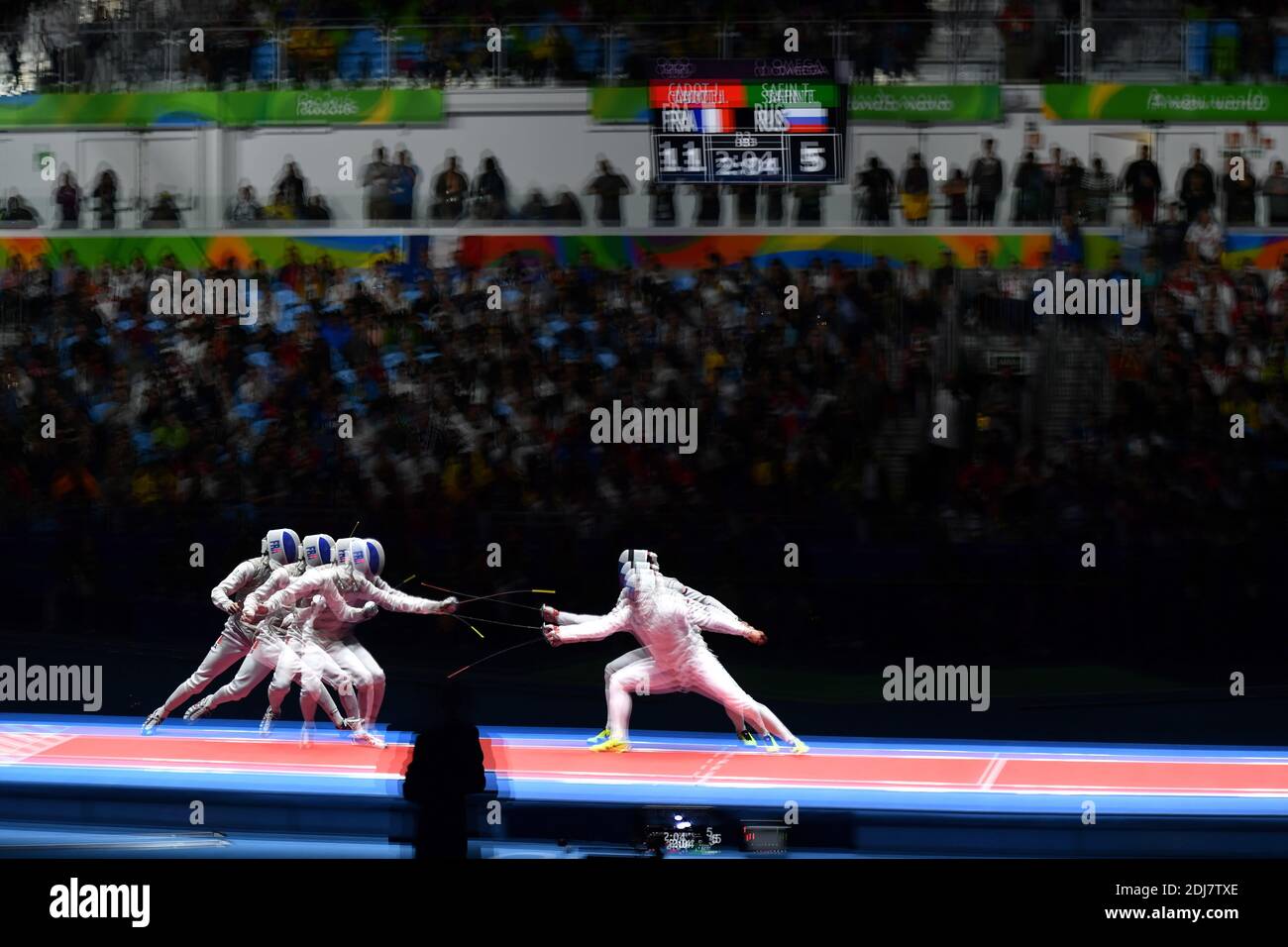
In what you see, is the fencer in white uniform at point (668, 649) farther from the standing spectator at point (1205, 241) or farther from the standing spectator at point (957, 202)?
the standing spectator at point (1205, 241)

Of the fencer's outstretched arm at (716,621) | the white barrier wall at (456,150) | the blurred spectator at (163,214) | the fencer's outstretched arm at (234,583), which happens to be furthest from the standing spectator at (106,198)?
the fencer's outstretched arm at (716,621)

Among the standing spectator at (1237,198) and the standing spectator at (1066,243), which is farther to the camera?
the standing spectator at (1237,198)

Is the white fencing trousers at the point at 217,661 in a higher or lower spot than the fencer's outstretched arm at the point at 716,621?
lower

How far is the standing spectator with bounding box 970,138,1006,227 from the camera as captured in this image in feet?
26.3

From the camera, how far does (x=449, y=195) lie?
8.18 metres

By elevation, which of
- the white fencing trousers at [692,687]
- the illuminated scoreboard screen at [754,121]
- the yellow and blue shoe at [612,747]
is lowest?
the yellow and blue shoe at [612,747]

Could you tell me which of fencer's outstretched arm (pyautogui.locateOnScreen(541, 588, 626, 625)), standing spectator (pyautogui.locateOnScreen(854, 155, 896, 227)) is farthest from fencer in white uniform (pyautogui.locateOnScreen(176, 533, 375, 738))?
standing spectator (pyautogui.locateOnScreen(854, 155, 896, 227))

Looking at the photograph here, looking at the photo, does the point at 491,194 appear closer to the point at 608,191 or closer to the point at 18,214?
the point at 608,191

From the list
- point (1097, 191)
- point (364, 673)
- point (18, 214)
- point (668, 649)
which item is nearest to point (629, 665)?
point (668, 649)

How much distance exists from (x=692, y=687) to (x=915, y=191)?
2.70 m

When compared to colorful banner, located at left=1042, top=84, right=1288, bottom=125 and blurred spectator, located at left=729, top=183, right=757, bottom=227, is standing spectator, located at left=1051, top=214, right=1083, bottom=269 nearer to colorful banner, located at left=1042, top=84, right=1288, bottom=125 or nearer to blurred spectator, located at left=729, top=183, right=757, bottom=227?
colorful banner, located at left=1042, top=84, right=1288, bottom=125

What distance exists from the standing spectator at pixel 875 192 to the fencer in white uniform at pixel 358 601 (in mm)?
2784

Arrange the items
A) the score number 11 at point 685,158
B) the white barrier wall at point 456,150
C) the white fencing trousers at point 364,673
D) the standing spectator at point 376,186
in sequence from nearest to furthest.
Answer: the white fencing trousers at point 364,673 → the score number 11 at point 685,158 → the white barrier wall at point 456,150 → the standing spectator at point 376,186

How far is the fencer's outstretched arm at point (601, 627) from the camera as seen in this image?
7.34 meters
